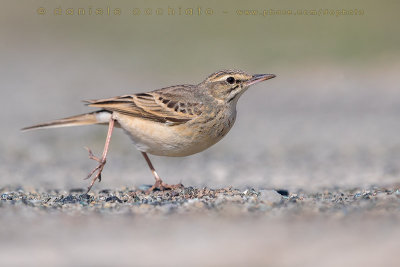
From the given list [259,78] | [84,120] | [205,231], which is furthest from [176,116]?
[205,231]

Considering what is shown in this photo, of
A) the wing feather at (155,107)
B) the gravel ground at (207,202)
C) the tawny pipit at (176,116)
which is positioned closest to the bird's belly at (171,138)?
the tawny pipit at (176,116)

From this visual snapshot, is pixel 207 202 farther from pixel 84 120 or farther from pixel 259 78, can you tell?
pixel 84 120

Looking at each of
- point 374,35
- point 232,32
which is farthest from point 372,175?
point 232,32

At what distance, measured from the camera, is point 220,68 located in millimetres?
33500

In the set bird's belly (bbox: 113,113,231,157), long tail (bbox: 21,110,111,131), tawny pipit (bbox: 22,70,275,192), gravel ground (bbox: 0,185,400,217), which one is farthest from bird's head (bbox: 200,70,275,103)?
long tail (bbox: 21,110,111,131)

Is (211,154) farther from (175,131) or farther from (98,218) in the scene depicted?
(98,218)

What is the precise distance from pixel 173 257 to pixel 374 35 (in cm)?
3148

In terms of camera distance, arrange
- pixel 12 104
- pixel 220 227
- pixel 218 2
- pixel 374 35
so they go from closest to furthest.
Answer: pixel 220 227 → pixel 12 104 → pixel 374 35 → pixel 218 2

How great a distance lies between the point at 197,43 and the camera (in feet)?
133

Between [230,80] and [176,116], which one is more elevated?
[230,80]

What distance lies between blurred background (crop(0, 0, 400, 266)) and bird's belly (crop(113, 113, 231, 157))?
2582 mm

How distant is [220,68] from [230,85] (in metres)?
22.8

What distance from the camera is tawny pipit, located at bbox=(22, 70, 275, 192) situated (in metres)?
10.1

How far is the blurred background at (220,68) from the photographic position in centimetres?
1582
